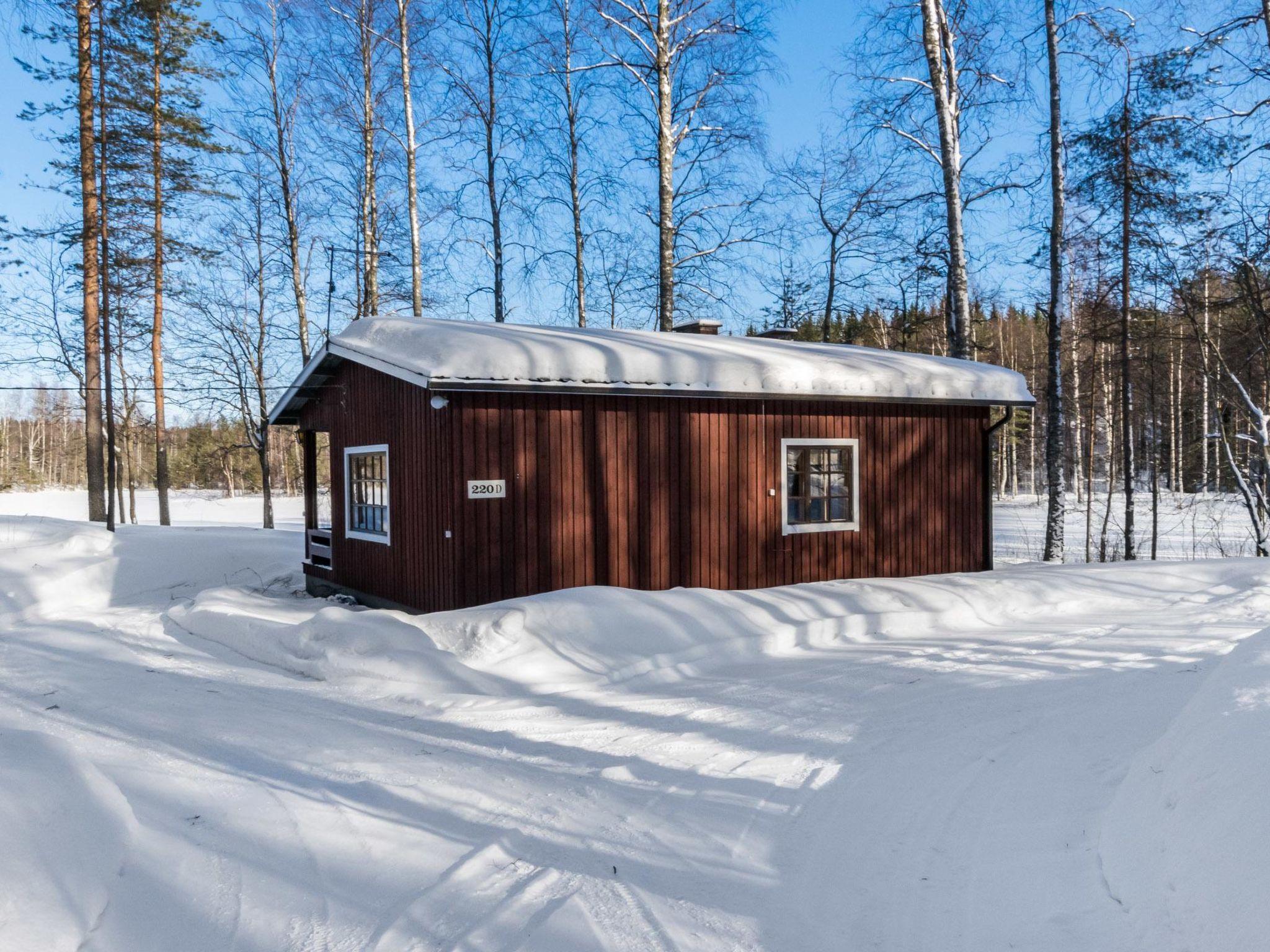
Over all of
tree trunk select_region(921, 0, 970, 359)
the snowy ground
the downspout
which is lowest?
the snowy ground

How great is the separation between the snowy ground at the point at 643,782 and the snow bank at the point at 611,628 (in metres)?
0.03

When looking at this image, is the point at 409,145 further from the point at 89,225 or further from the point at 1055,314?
the point at 1055,314

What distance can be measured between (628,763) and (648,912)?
1.55 m

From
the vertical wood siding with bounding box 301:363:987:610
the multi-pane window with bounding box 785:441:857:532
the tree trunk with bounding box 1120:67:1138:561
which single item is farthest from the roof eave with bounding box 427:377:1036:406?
the tree trunk with bounding box 1120:67:1138:561

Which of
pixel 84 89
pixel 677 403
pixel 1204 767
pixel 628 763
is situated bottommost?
pixel 628 763

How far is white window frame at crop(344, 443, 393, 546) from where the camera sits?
9250 millimetres

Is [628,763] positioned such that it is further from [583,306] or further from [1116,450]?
[1116,450]

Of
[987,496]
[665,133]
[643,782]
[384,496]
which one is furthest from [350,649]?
[665,133]

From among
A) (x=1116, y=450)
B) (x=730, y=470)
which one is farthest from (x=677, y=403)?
(x=1116, y=450)

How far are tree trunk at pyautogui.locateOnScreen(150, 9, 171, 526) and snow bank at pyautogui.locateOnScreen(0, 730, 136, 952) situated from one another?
1660cm

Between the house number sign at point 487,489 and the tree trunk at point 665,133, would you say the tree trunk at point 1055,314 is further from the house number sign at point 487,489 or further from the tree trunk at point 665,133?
the house number sign at point 487,489

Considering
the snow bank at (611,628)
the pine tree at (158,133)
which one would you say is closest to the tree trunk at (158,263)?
the pine tree at (158,133)

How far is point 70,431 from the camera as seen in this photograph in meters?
55.8

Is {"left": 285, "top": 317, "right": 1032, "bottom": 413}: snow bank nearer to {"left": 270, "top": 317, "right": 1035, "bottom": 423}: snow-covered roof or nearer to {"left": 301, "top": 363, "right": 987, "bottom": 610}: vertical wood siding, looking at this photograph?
{"left": 270, "top": 317, "right": 1035, "bottom": 423}: snow-covered roof
